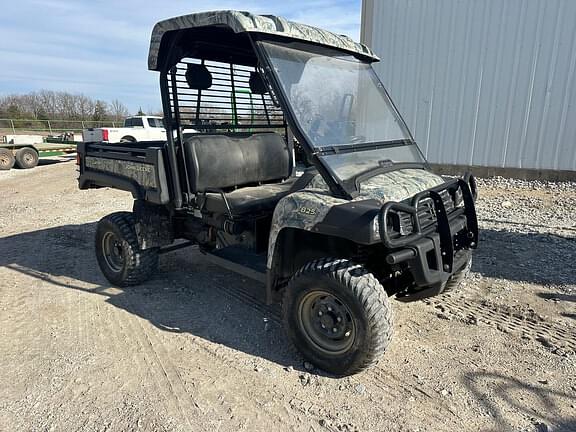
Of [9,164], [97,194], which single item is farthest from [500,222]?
[9,164]

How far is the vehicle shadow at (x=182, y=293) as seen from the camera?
3.49 meters

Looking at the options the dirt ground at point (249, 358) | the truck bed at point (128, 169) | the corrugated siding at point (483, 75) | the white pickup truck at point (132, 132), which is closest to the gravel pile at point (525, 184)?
the corrugated siding at point (483, 75)

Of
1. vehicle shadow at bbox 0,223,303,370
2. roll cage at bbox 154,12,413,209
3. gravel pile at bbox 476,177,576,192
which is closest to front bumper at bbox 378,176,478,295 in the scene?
roll cage at bbox 154,12,413,209

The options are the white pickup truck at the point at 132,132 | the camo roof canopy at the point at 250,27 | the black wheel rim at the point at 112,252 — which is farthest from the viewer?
the white pickup truck at the point at 132,132

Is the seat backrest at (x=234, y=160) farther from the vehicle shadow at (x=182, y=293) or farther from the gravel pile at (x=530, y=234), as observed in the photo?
the gravel pile at (x=530, y=234)

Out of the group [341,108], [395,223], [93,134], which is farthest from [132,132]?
[395,223]

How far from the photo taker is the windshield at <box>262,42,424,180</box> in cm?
318

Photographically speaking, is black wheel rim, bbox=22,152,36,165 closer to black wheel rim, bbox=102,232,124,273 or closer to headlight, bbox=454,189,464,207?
black wheel rim, bbox=102,232,124,273

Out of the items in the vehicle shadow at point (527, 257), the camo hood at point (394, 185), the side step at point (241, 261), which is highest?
the camo hood at point (394, 185)

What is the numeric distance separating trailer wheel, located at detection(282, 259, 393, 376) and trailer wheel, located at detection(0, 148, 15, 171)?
15.5m

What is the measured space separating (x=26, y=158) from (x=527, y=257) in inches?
635

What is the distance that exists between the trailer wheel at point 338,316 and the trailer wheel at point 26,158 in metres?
15.6

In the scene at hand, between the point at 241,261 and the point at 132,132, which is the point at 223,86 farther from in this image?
the point at 132,132

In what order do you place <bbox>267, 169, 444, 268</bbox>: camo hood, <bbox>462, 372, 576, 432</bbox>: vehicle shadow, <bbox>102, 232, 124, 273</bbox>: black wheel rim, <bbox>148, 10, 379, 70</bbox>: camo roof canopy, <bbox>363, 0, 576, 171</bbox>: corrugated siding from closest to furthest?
<bbox>462, 372, 576, 432</bbox>: vehicle shadow, <bbox>267, 169, 444, 268</bbox>: camo hood, <bbox>148, 10, 379, 70</bbox>: camo roof canopy, <bbox>102, 232, 124, 273</bbox>: black wheel rim, <bbox>363, 0, 576, 171</bbox>: corrugated siding
